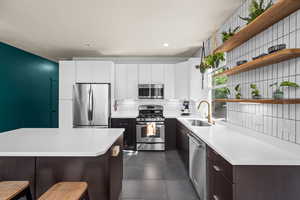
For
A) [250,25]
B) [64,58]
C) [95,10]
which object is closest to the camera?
[250,25]

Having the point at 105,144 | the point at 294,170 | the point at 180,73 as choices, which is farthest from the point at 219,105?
the point at 105,144

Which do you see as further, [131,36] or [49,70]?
[49,70]

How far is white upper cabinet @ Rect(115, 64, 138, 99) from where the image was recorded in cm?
520

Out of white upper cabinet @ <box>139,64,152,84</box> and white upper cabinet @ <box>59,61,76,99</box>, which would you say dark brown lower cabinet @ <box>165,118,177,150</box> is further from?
white upper cabinet @ <box>59,61,76,99</box>

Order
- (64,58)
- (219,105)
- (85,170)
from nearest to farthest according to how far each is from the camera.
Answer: (85,170) < (219,105) < (64,58)

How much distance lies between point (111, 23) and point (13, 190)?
2.69 m

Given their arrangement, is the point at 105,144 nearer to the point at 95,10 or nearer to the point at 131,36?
the point at 95,10

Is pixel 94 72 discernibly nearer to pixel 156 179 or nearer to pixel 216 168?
pixel 156 179

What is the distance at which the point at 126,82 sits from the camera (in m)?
5.21

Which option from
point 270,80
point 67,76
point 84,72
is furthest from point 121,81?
point 270,80

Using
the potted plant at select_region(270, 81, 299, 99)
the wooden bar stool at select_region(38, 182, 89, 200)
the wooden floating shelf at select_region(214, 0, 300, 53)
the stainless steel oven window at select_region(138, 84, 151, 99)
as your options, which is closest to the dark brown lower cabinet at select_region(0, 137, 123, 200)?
the wooden bar stool at select_region(38, 182, 89, 200)

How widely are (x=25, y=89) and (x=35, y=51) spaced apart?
107 cm

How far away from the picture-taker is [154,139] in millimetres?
4738

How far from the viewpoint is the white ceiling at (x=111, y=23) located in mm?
2588
